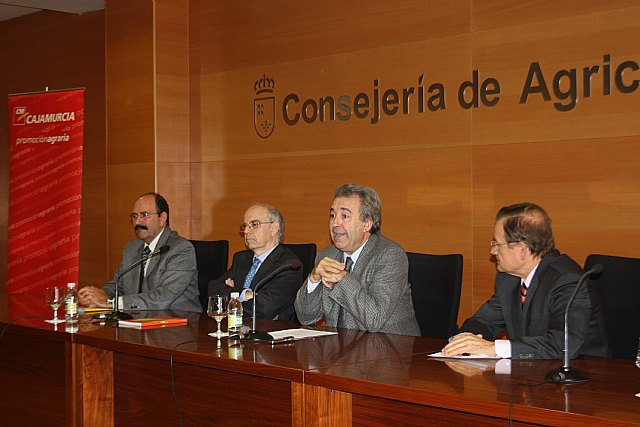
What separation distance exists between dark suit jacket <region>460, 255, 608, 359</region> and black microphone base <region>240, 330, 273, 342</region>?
38.1 inches

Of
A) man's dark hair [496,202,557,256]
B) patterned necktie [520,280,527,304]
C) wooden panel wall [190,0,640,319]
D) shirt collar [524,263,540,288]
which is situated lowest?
patterned necktie [520,280,527,304]

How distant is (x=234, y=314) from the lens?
3.70m

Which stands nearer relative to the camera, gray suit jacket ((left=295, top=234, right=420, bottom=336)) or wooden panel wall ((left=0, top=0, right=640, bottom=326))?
gray suit jacket ((left=295, top=234, right=420, bottom=336))

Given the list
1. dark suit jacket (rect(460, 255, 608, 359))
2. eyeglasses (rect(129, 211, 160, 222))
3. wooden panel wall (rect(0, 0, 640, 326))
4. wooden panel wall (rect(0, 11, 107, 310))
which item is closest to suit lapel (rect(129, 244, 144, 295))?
eyeglasses (rect(129, 211, 160, 222))

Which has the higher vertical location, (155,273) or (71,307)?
(155,273)

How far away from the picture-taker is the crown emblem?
6.50 m

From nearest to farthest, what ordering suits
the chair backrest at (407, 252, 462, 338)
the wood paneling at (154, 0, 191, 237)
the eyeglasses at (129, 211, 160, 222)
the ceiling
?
the chair backrest at (407, 252, 462, 338), the eyeglasses at (129, 211, 160, 222), the wood paneling at (154, 0, 191, 237), the ceiling

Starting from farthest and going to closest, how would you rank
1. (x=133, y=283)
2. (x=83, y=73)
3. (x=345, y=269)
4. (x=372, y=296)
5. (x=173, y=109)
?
(x=83, y=73), (x=173, y=109), (x=133, y=283), (x=345, y=269), (x=372, y=296)

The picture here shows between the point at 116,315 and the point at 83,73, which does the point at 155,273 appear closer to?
the point at 116,315

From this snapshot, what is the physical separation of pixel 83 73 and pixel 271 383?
5.79 m

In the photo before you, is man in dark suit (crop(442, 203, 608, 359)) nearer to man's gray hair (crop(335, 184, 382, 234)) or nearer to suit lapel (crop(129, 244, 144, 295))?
man's gray hair (crop(335, 184, 382, 234))

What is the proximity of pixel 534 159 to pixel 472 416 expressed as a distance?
8.23 feet

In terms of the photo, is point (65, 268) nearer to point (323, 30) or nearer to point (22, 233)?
point (22, 233)

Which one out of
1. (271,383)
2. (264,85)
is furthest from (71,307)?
(264,85)
